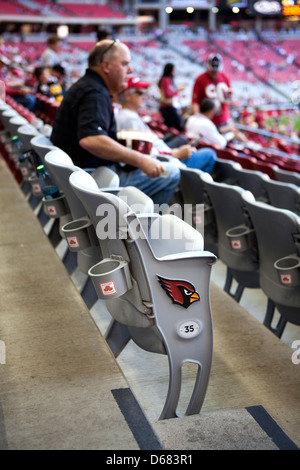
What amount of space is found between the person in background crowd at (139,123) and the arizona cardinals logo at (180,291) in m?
1.87

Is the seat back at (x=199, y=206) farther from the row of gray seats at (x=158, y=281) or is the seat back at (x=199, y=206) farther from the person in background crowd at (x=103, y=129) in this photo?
the row of gray seats at (x=158, y=281)

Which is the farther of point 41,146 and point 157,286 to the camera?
point 41,146

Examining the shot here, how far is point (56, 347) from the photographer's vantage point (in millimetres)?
1879

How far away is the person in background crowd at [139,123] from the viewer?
344 centimetres

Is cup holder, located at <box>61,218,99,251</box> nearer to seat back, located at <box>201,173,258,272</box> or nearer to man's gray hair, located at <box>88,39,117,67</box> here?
seat back, located at <box>201,173,258,272</box>

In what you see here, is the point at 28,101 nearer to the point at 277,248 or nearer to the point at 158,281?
the point at 277,248

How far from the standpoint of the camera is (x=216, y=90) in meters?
5.81

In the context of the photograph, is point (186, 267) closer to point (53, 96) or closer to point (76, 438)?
point (76, 438)

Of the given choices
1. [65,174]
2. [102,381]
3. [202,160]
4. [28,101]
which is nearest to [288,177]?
[202,160]

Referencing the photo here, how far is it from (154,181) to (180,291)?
1344 mm

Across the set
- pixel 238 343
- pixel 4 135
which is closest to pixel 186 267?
pixel 238 343

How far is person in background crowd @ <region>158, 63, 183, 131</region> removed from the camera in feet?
22.0

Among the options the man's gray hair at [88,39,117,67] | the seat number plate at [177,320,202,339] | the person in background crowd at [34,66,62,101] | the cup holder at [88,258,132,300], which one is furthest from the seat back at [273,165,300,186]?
the person in background crowd at [34,66,62,101]

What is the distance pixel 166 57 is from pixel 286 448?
28643 mm
